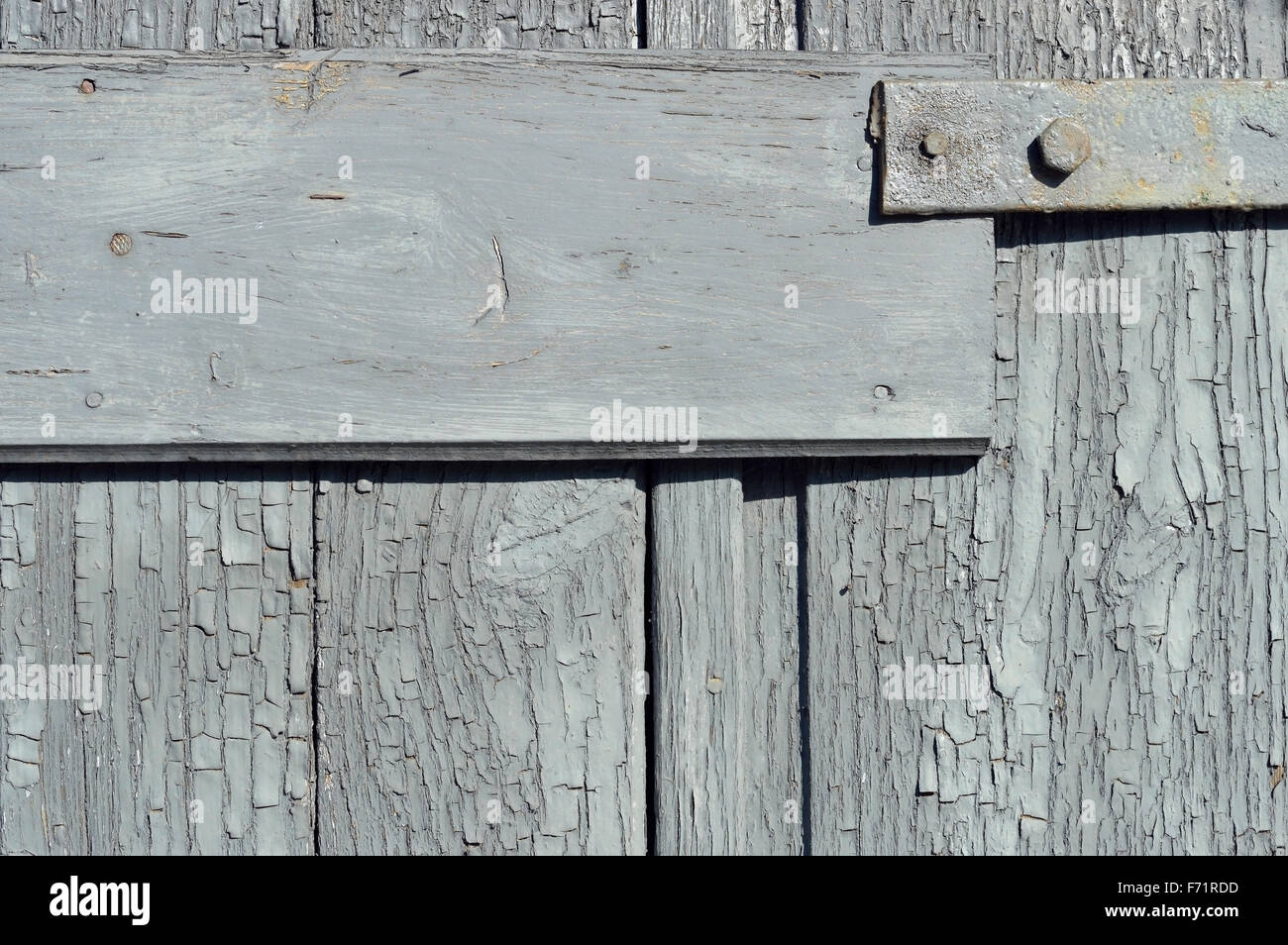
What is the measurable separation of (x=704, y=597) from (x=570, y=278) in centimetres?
46

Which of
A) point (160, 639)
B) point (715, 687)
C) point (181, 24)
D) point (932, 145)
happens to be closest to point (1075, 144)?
point (932, 145)

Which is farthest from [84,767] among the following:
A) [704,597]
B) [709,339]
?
[709,339]

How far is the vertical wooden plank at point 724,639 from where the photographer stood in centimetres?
123

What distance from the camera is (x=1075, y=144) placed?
1126 mm

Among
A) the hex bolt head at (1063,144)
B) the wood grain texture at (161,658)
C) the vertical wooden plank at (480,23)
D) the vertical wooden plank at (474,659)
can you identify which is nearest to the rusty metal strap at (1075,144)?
the hex bolt head at (1063,144)

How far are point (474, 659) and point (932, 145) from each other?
892 mm

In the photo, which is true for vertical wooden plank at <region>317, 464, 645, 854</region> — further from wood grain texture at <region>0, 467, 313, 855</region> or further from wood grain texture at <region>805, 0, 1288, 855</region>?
wood grain texture at <region>805, 0, 1288, 855</region>

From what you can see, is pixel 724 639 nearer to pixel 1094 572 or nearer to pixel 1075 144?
pixel 1094 572

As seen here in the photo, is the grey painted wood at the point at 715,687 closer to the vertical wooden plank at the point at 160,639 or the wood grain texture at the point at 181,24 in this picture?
the vertical wooden plank at the point at 160,639

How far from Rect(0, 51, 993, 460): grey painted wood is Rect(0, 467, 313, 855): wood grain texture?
0.12 m

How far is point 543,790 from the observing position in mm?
1236

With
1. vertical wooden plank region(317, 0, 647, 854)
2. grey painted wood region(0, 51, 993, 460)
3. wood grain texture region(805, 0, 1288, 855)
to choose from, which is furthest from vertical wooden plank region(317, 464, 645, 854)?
wood grain texture region(805, 0, 1288, 855)

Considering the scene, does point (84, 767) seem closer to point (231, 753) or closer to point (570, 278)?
point (231, 753)

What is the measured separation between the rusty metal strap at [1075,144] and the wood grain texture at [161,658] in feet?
2.99
